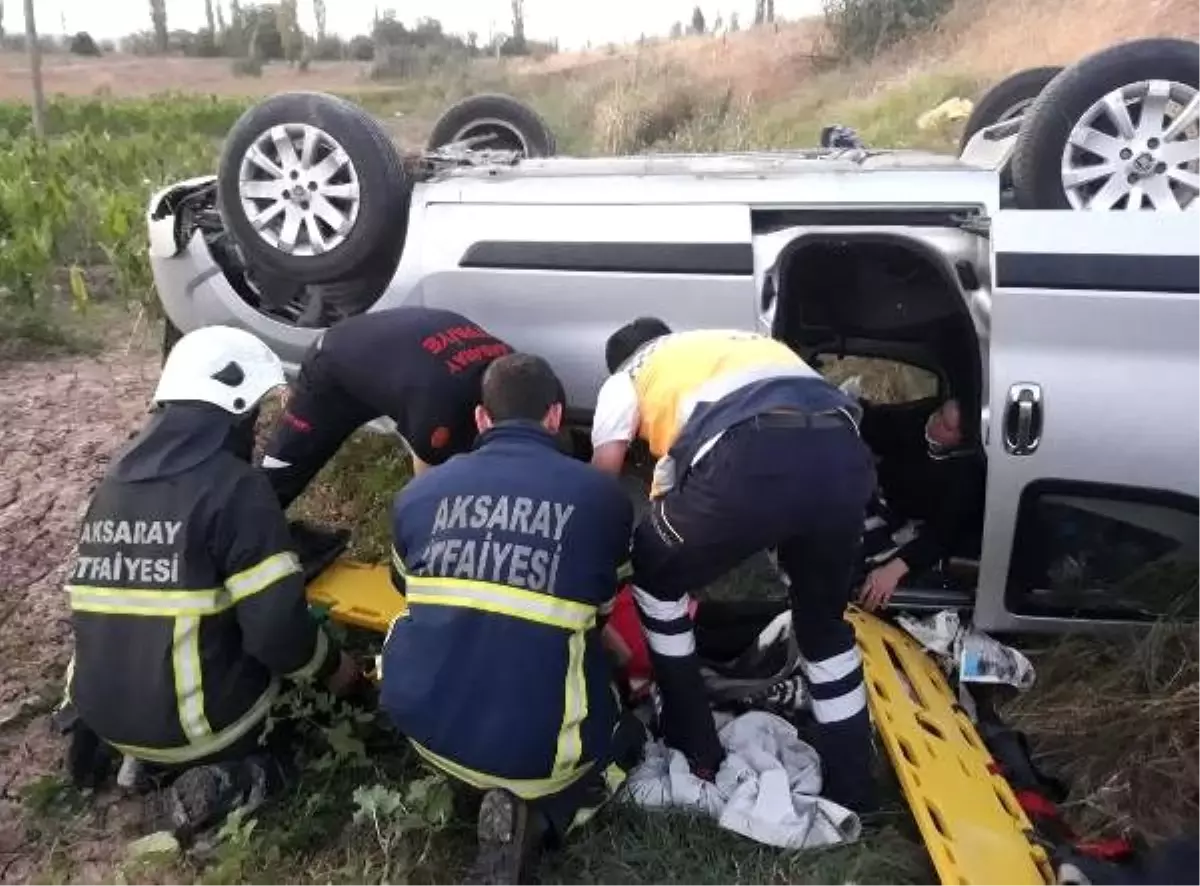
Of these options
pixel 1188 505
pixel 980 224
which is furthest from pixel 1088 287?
pixel 1188 505

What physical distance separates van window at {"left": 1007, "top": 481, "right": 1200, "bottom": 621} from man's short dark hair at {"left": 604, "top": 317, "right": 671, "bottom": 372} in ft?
3.79

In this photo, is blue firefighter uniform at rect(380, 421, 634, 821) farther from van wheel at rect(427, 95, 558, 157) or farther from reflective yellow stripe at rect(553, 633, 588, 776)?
van wheel at rect(427, 95, 558, 157)

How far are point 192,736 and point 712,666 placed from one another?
1553 mm

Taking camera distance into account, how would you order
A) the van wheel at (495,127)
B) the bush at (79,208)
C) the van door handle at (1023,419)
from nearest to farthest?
the van door handle at (1023,419)
the van wheel at (495,127)
the bush at (79,208)

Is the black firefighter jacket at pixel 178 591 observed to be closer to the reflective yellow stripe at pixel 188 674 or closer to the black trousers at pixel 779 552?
the reflective yellow stripe at pixel 188 674

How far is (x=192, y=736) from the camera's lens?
318 centimetres

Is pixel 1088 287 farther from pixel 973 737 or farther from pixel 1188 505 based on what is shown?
pixel 973 737

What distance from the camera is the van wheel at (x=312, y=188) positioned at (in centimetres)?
400

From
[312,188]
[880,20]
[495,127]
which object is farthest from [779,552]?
[880,20]

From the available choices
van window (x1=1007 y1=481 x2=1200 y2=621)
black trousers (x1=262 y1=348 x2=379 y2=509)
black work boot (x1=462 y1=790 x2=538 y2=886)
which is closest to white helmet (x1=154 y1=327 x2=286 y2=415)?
black trousers (x1=262 y1=348 x2=379 y2=509)

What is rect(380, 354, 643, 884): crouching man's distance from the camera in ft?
9.34

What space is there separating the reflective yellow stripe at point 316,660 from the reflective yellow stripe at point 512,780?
1.59 ft

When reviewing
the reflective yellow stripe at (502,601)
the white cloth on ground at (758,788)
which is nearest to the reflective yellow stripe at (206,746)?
the reflective yellow stripe at (502,601)

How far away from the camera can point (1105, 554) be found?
3574mm
